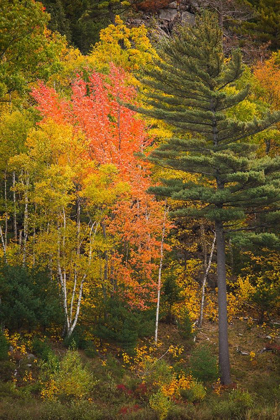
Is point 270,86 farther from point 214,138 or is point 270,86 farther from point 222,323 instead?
point 222,323

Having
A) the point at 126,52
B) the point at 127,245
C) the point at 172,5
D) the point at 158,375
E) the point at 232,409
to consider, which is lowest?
the point at 232,409

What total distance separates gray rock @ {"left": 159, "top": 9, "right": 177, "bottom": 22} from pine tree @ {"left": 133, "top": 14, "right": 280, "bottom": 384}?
23982mm

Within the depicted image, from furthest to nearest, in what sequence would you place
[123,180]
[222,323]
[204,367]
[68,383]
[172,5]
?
[172,5] < [123,180] < [222,323] < [204,367] < [68,383]

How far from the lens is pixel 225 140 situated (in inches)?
582

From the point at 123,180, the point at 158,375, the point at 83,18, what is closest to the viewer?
the point at 158,375

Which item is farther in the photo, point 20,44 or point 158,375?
point 158,375

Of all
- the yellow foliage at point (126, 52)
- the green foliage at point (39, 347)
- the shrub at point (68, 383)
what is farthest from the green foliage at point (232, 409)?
the yellow foliage at point (126, 52)

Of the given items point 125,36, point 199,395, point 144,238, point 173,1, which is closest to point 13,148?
point 144,238

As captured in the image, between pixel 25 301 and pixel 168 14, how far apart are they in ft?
109

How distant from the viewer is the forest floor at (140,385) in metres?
9.16

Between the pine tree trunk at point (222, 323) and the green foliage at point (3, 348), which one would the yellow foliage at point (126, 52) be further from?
the green foliage at point (3, 348)

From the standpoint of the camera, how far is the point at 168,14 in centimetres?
3588

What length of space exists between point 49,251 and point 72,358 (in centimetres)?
422

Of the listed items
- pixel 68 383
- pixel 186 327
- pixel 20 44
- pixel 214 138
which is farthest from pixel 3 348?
pixel 214 138
